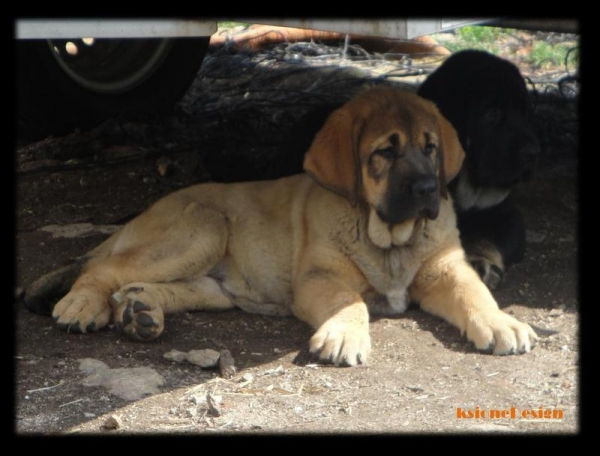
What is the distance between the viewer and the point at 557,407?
12.3 ft

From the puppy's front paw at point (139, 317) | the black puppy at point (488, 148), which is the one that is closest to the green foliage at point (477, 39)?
the black puppy at point (488, 148)

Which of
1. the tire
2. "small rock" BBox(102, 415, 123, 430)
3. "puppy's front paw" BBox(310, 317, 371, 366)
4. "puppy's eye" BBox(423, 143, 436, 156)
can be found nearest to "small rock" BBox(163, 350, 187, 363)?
"puppy's front paw" BBox(310, 317, 371, 366)

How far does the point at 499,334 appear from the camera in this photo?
4285mm

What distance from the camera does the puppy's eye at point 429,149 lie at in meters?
4.80

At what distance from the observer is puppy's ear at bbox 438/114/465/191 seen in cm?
495

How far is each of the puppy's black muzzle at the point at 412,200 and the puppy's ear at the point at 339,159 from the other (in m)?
0.22

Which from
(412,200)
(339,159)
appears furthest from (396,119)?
(412,200)

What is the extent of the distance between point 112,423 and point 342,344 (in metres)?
1.12

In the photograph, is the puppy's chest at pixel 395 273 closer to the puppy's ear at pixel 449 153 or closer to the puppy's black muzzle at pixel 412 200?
the puppy's black muzzle at pixel 412 200

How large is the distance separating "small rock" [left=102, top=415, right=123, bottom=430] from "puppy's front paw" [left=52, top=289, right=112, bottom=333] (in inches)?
40.2

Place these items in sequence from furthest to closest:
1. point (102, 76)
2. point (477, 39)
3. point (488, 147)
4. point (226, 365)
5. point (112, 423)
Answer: point (477, 39)
point (102, 76)
point (488, 147)
point (226, 365)
point (112, 423)

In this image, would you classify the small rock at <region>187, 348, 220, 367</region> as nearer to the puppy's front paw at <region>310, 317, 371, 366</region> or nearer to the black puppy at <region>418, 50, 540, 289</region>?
the puppy's front paw at <region>310, 317, 371, 366</region>

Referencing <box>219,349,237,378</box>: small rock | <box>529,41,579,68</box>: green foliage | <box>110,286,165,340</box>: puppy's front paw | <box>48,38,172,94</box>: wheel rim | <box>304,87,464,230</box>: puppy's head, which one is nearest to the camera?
<box>219,349,237,378</box>: small rock

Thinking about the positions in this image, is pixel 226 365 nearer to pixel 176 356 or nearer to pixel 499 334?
pixel 176 356
